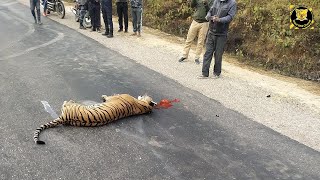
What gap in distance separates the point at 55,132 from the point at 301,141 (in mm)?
3541

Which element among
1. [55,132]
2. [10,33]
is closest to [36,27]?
[10,33]

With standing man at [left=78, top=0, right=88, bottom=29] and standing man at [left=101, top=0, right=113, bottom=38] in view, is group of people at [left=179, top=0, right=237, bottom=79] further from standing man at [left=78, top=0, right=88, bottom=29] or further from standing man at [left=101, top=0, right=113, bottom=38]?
standing man at [left=78, top=0, right=88, bottom=29]

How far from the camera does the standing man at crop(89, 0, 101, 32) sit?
1276 cm

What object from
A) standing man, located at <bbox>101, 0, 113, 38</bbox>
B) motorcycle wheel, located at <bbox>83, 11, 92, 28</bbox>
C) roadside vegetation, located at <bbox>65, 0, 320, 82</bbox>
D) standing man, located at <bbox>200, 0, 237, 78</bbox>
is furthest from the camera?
motorcycle wheel, located at <bbox>83, 11, 92, 28</bbox>

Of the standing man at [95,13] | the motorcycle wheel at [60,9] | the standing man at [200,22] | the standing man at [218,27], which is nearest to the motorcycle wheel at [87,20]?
the standing man at [95,13]

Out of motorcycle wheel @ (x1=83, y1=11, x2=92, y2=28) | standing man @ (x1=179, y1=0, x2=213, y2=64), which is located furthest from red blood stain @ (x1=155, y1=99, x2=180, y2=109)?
motorcycle wheel @ (x1=83, y1=11, x2=92, y2=28)

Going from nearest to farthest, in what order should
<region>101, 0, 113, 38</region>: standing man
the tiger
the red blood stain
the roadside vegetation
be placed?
the tiger, the red blood stain, the roadside vegetation, <region>101, 0, 113, 38</region>: standing man

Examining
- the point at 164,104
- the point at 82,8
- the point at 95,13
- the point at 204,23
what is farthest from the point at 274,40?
the point at 82,8

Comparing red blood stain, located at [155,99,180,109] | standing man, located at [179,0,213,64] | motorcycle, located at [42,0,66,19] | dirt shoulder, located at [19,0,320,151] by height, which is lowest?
dirt shoulder, located at [19,0,320,151]

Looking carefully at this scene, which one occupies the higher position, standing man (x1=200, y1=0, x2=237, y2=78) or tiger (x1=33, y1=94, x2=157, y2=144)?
standing man (x1=200, y1=0, x2=237, y2=78)

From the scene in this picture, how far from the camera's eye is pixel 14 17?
49.5ft

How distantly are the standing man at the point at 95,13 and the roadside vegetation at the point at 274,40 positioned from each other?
304cm

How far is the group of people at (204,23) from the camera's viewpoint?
768 centimetres

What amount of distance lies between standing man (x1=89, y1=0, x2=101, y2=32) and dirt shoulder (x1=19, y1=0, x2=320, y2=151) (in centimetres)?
154
